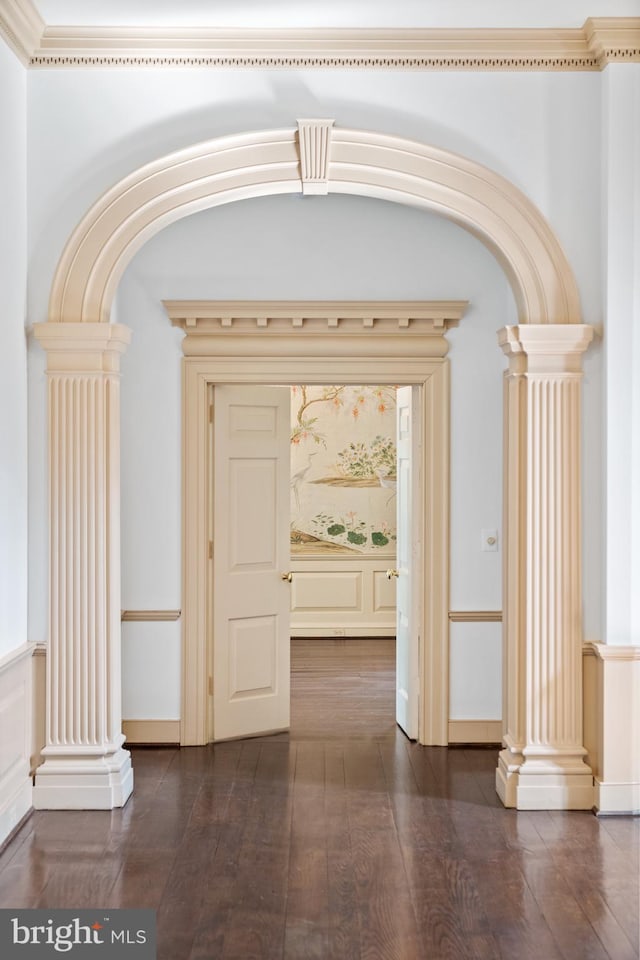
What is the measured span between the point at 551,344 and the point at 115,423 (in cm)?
213

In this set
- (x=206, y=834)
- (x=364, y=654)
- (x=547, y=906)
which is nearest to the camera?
(x=547, y=906)

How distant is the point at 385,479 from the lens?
10.3 meters

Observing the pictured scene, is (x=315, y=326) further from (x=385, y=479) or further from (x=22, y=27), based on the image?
(x=385, y=479)

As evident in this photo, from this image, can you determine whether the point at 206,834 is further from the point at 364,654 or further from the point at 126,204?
the point at 364,654

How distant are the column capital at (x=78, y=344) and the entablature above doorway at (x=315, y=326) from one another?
1.21m

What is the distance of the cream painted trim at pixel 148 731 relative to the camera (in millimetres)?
6059

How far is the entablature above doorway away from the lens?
6012 mm

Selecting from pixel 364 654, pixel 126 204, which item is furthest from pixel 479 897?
pixel 364 654

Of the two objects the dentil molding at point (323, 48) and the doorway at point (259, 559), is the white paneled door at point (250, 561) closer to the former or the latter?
the doorway at point (259, 559)

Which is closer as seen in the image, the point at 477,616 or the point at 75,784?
the point at 75,784

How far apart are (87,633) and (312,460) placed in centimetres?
560

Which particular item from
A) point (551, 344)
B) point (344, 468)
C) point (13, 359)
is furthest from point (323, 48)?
point (344, 468)

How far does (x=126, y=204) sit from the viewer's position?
4.89 metres

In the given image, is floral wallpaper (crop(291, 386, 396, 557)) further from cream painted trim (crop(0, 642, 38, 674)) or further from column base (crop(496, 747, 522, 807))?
cream painted trim (crop(0, 642, 38, 674))
